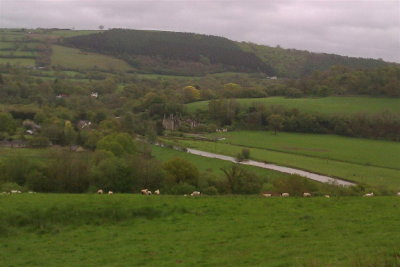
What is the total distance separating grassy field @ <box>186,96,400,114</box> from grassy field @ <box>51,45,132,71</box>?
2493 inches

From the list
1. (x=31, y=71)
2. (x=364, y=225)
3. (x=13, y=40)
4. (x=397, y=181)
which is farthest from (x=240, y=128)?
(x=13, y=40)

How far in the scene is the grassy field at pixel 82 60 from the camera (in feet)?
527

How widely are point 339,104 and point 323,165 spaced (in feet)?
147

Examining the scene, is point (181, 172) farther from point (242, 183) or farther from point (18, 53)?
point (18, 53)

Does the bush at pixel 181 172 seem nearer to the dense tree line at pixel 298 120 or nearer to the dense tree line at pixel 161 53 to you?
the dense tree line at pixel 298 120

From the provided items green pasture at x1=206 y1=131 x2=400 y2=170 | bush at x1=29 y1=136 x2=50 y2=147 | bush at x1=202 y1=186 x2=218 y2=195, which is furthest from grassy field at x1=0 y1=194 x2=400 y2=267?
bush at x1=29 y1=136 x2=50 y2=147

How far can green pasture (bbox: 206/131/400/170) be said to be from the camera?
67750 mm

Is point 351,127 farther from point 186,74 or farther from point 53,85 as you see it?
point 186,74

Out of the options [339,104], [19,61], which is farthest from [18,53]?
[339,104]

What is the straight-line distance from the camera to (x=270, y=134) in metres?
93.2

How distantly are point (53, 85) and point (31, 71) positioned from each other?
2544 cm

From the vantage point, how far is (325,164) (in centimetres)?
6469

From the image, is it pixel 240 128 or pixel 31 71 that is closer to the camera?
pixel 240 128

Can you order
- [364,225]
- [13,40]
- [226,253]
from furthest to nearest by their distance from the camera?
[13,40] → [364,225] → [226,253]
